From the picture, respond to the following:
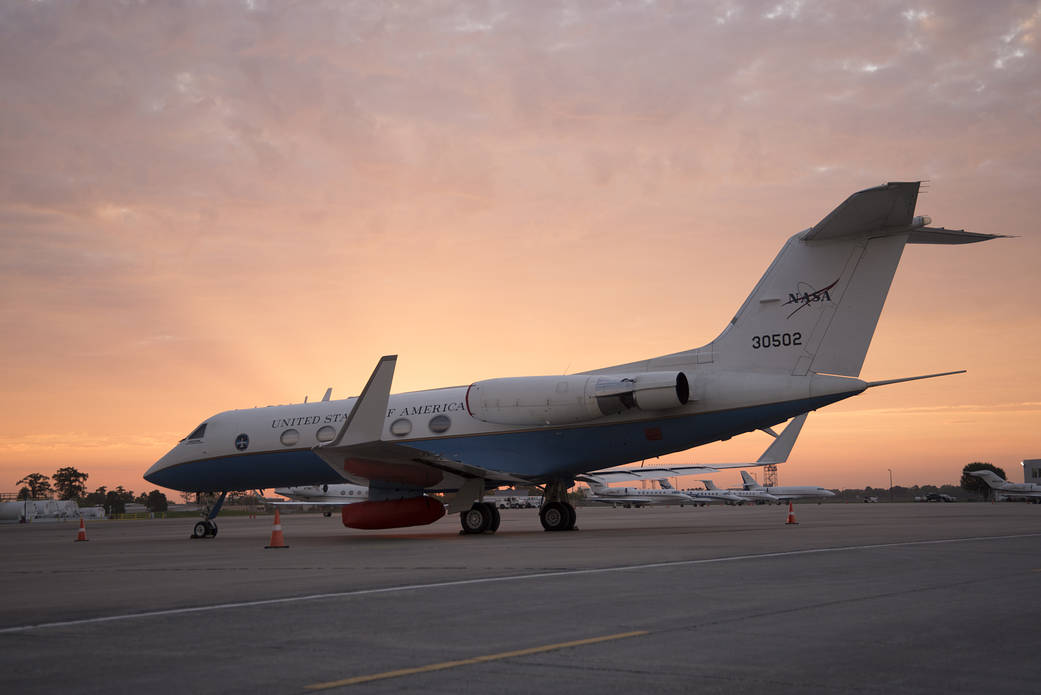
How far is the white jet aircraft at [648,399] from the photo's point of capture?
62.8 feet

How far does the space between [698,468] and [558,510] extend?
15.4 metres

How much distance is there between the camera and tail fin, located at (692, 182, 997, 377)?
18.7 metres

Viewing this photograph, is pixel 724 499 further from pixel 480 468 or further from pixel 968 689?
pixel 968 689

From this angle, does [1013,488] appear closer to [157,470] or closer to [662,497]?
[662,497]

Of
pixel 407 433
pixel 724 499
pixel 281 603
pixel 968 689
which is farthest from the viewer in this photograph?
pixel 724 499

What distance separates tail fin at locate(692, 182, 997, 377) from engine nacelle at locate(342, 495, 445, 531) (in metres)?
7.48

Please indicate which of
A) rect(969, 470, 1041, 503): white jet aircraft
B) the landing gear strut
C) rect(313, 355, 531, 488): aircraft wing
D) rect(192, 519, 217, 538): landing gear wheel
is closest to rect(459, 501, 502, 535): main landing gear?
rect(313, 355, 531, 488): aircraft wing

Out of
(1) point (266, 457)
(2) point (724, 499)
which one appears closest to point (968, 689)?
(1) point (266, 457)

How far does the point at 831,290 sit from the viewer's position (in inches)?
769

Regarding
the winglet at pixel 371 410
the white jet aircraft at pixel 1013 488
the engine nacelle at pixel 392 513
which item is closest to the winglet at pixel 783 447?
the engine nacelle at pixel 392 513

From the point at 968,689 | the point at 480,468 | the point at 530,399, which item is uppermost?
the point at 530,399

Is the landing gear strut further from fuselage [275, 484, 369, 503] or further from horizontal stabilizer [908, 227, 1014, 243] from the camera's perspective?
fuselage [275, 484, 369, 503]

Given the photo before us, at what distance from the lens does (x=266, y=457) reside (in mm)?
25641

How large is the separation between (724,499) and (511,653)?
75665 mm
